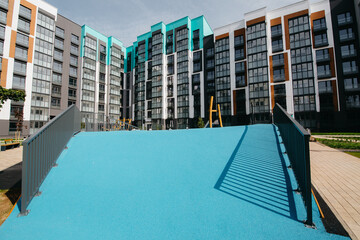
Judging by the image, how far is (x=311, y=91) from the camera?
34.6m

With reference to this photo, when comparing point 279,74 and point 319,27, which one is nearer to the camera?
point 319,27

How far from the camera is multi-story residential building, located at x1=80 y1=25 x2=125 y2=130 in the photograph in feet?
164

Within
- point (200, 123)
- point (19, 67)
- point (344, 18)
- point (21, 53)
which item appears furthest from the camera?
point (200, 123)

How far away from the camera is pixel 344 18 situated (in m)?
33.9

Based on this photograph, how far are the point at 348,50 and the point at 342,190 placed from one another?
41891 millimetres

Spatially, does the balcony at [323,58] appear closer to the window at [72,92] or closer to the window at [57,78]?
the window at [72,92]

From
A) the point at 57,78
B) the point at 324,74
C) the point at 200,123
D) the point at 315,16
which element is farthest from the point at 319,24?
the point at 57,78

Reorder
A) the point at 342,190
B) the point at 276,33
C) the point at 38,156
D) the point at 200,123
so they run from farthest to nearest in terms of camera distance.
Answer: the point at 200,123 → the point at 276,33 → the point at 342,190 → the point at 38,156

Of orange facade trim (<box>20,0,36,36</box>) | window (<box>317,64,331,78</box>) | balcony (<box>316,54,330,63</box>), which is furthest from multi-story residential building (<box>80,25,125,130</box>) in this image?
balcony (<box>316,54,330,63</box>)

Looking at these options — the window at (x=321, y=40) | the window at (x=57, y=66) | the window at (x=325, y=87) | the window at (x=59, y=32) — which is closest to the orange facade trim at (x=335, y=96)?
the window at (x=325, y=87)

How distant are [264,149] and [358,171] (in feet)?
16.0

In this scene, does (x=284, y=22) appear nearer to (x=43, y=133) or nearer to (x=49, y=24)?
(x=43, y=133)

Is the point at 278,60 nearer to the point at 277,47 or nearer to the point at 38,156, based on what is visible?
the point at 277,47

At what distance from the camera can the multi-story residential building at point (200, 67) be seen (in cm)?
3394
